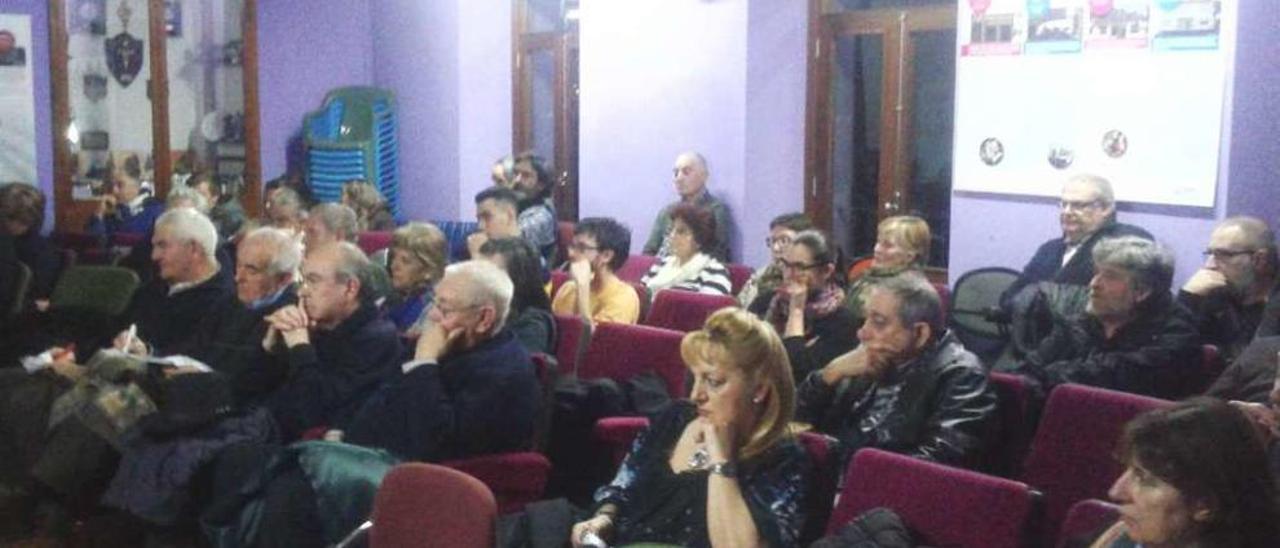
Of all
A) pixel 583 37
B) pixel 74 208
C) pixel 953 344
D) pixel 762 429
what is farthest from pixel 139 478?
pixel 74 208

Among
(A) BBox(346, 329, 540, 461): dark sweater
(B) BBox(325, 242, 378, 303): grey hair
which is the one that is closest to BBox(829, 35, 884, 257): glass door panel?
(B) BBox(325, 242, 378, 303): grey hair

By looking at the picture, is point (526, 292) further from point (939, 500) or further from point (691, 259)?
point (939, 500)

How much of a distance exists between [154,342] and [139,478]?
112 centimetres

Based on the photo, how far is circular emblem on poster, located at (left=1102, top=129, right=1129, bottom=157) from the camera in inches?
218

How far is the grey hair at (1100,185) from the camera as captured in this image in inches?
209

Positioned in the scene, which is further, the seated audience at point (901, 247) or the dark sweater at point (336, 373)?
the seated audience at point (901, 247)

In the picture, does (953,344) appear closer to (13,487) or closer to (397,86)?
(13,487)

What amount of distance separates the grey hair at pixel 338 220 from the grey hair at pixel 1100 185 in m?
3.16

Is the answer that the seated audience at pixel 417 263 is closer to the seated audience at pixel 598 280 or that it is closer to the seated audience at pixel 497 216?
the seated audience at pixel 598 280

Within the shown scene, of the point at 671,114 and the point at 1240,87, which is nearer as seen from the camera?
the point at 1240,87

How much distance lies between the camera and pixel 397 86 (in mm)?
10609

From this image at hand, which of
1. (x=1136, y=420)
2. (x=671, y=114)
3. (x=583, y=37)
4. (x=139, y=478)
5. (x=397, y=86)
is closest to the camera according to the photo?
(x=1136, y=420)

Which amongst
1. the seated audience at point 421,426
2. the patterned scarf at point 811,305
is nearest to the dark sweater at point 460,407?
the seated audience at point 421,426

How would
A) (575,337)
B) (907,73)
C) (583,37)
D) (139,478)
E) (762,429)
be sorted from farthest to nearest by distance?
(583,37) < (907,73) < (575,337) < (139,478) < (762,429)
